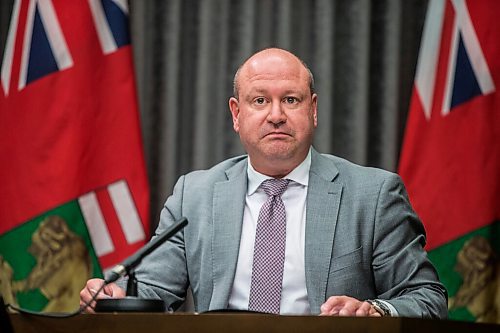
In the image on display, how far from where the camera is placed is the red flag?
3586 millimetres

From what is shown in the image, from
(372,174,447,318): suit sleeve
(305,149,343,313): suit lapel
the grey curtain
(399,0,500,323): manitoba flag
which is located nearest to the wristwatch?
(372,174,447,318): suit sleeve

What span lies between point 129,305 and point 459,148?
2.00 meters

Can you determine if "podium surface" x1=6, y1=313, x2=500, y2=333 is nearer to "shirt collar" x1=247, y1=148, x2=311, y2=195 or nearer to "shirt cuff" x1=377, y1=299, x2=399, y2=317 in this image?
"shirt cuff" x1=377, y1=299, x2=399, y2=317

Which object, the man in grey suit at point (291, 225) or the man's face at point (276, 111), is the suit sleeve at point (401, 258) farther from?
the man's face at point (276, 111)

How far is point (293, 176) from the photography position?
9.14 feet

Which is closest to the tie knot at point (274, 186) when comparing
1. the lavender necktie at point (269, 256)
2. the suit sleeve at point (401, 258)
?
the lavender necktie at point (269, 256)

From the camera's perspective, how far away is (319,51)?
406 centimetres

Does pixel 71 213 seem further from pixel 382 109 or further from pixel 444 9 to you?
pixel 444 9

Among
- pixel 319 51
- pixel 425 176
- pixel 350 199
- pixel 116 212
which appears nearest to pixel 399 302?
pixel 350 199

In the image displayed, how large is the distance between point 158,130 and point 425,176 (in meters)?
1.27

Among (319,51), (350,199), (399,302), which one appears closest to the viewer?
(399,302)

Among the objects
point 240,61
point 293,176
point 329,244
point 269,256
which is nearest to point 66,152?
point 240,61

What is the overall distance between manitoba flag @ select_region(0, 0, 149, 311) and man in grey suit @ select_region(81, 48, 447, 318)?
843mm

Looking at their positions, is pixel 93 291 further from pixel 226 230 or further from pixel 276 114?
pixel 276 114
